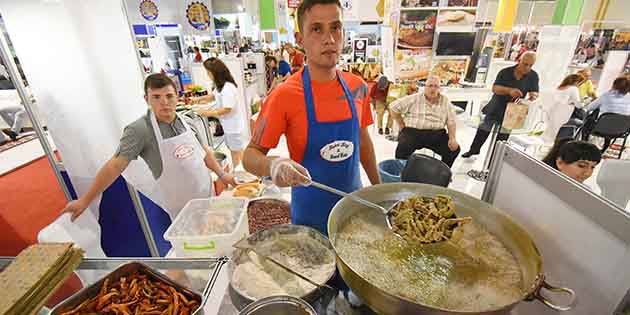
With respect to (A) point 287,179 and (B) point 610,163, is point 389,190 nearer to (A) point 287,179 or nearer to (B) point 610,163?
(A) point 287,179

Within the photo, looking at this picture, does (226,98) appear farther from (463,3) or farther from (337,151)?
(463,3)

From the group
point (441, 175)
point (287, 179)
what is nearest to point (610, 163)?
point (441, 175)

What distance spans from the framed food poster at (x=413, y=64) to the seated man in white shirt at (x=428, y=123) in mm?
2225

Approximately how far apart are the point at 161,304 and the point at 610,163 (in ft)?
10.6

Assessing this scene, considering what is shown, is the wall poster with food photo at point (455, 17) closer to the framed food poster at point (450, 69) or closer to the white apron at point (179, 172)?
the framed food poster at point (450, 69)

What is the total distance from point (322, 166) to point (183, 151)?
1.17 metres

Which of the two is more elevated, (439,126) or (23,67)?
(23,67)

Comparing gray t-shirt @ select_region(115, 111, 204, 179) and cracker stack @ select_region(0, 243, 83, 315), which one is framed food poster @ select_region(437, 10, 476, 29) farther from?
cracker stack @ select_region(0, 243, 83, 315)

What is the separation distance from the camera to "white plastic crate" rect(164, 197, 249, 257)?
122 cm

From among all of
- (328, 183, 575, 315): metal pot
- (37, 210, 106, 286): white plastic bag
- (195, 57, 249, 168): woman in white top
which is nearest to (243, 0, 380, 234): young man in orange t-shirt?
(328, 183, 575, 315): metal pot

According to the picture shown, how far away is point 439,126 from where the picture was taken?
380cm

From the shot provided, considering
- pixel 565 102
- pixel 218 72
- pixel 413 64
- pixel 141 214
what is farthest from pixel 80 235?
pixel 565 102

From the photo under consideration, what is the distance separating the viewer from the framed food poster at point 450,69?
5.78 meters

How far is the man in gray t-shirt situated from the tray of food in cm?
95
